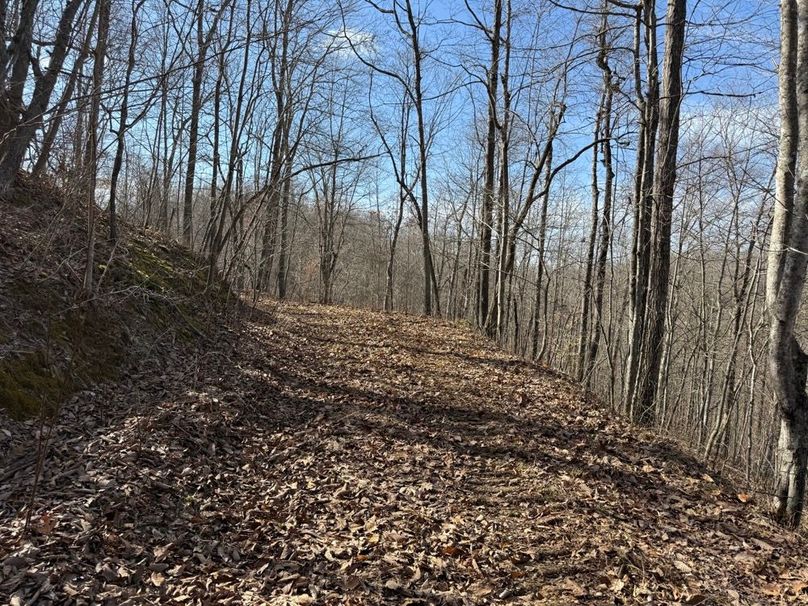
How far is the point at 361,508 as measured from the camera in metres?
4.03

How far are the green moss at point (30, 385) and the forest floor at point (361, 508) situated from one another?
0.17m

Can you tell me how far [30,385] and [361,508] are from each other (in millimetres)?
3170

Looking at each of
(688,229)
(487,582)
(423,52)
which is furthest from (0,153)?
(688,229)

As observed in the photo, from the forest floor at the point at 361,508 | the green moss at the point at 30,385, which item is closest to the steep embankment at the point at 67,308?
the green moss at the point at 30,385

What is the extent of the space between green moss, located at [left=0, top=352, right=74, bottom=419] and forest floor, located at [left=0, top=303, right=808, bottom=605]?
0.17 metres

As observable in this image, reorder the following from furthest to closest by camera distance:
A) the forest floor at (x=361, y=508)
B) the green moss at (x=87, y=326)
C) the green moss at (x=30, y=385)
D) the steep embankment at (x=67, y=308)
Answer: the steep embankment at (x=67, y=308), the green moss at (x=87, y=326), the green moss at (x=30, y=385), the forest floor at (x=361, y=508)

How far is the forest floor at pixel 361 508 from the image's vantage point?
3.02m

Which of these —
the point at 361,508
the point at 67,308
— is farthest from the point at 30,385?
the point at 361,508

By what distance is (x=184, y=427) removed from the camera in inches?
189

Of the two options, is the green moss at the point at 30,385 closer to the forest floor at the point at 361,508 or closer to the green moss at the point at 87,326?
the green moss at the point at 87,326

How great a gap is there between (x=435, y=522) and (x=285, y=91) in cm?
1083

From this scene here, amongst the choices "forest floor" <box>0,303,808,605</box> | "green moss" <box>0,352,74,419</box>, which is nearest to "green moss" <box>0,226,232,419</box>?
"green moss" <box>0,352,74,419</box>

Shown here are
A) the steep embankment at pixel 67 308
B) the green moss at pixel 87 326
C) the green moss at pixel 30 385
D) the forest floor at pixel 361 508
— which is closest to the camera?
the forest floor at pixel 361 508

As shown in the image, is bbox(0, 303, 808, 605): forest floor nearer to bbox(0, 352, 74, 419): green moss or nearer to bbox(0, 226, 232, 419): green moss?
bbox(0, 352, 74, 419): green moss
